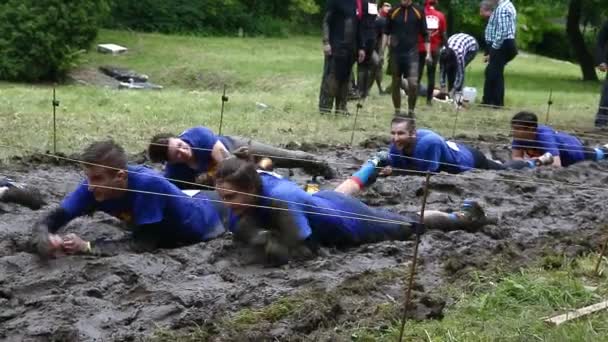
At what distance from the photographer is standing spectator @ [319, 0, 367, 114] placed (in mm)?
13625

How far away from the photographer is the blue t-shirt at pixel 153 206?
636 cm

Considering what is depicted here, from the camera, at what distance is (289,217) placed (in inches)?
248

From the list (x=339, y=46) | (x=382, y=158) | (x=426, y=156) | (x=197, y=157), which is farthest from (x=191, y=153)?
(x=339, y=46)

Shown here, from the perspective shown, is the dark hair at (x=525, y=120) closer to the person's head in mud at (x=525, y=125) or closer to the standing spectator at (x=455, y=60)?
the person's head in mud at (x=525, y=125)

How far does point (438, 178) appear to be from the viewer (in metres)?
8.91

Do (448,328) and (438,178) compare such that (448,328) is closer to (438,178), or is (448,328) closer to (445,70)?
(438,178)

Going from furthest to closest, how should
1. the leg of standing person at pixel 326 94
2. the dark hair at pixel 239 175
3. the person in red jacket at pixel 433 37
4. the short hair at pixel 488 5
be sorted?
the person in red jacket at pixel 433 37, the short hair at pixel 488 5, the leg of standing person at pixel 326 94, the dark hair at pixel 239 175

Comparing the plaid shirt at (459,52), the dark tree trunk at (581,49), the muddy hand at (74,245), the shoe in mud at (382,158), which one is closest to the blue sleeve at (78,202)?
the muddy hand at (74,245)

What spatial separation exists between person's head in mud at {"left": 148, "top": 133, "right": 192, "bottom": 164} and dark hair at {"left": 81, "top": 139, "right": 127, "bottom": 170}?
114cm

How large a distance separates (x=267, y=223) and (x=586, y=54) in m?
25.5

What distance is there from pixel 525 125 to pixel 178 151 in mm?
4435

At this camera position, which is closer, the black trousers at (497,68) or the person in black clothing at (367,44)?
the person in black clothing at (367,44)

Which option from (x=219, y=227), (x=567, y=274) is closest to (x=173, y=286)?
(x=219, y=227)

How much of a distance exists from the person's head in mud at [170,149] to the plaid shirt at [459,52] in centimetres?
1020
